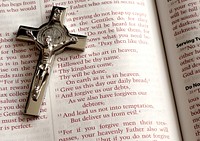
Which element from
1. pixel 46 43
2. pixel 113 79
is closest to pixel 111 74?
pixel 113 79

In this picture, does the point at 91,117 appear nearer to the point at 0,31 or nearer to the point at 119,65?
the point at 119,65

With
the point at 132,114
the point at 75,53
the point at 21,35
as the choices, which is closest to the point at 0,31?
the point at 21,35

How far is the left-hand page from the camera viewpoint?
0.86 metres

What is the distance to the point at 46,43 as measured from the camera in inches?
35.7

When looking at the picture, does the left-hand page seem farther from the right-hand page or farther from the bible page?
the right-hand page

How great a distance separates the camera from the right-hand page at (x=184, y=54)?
89cm

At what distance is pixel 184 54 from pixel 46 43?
0.86 feet

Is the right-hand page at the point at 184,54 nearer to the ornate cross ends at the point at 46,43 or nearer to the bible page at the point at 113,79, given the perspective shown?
the bible page at the point at 113,79

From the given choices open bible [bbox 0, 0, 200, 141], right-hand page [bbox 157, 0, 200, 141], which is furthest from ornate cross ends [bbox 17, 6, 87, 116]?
right-hand page [bbox 157, 0, 200, 141]

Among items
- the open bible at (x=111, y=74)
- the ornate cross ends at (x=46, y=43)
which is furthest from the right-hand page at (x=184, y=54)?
the ornate cross ends at (x=46, y=43)

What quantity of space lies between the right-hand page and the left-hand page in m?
0.25

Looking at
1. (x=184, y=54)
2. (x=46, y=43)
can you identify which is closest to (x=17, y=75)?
(x=46, y=43)

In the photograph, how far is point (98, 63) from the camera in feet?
2.98

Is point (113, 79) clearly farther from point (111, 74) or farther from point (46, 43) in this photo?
point (46, 43)
